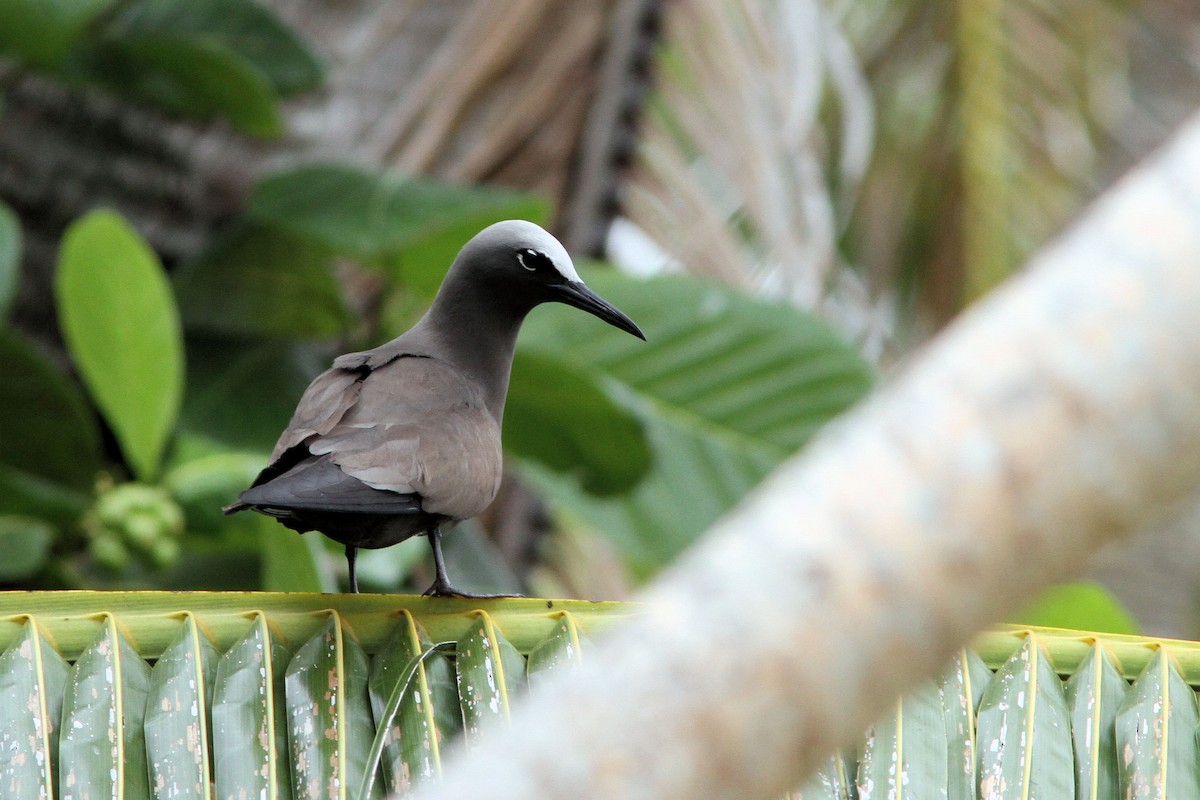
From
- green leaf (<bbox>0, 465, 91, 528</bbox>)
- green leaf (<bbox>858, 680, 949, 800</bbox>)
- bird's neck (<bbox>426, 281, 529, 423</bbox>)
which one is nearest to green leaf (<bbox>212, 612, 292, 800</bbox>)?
bird's neck (<bbox>426, 281, 529, 423</bbox>)

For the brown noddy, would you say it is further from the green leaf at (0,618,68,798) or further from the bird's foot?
the green leaf at (0,618,68,798)

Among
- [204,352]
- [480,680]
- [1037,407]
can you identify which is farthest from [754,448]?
[1037,407]

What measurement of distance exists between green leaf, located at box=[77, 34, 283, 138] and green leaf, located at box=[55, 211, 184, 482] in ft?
1.42

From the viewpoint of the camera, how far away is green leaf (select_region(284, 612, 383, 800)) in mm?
945

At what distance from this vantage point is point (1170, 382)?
32cm

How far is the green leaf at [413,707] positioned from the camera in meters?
0.95

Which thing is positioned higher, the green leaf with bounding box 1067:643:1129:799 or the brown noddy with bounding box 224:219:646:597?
the brown noddy with bounding box 224:219:646:597

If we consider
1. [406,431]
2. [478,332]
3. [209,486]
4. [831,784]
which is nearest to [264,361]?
[209,486]

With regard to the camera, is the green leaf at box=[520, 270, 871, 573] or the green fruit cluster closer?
the green fruit cluster

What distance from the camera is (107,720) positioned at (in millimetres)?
921

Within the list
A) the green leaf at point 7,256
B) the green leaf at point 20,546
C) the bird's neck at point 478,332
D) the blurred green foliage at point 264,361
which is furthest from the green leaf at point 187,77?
the bird's neck at point 478,332

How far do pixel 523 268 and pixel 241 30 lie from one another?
1.52 m

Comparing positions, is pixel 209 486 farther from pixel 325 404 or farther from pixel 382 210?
pixel 325 404

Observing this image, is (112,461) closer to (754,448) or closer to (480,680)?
(754,448)
